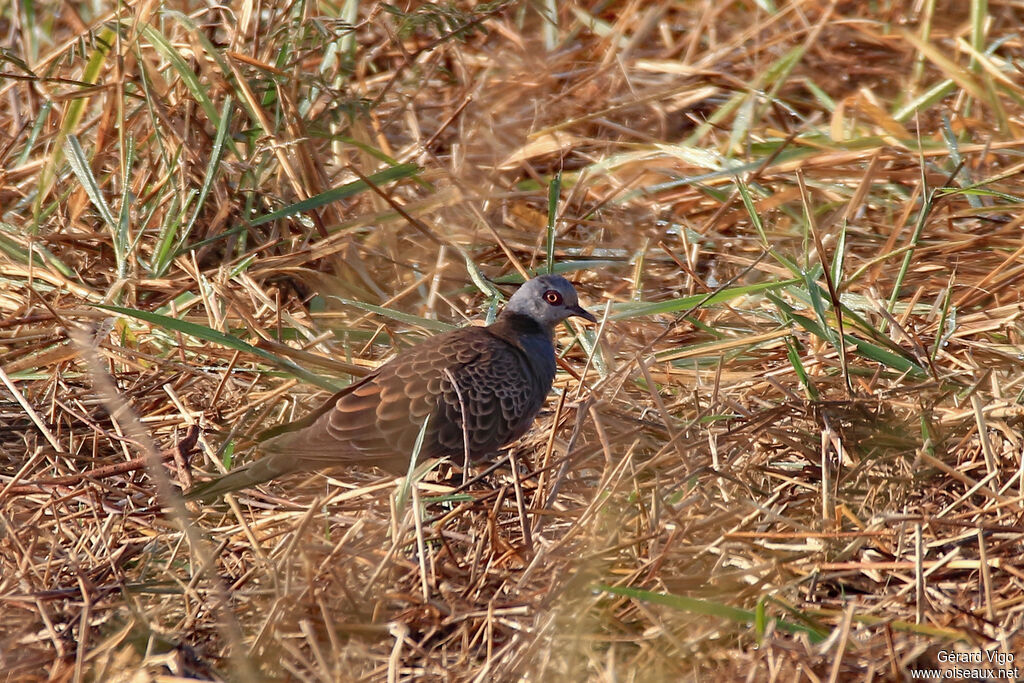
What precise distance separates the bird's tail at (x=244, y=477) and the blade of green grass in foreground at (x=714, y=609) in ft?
4.04

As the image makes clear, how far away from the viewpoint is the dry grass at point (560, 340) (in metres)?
2.66

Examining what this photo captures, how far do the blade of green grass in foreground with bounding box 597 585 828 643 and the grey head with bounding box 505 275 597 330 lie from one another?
5.09 feet

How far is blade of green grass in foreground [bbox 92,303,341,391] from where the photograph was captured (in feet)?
11.5

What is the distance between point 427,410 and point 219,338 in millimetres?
730

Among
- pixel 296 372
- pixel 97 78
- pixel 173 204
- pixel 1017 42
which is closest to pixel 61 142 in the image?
pixel 97 78

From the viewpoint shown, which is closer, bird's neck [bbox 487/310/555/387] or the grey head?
bird's neck [bbox 487/310/555/387]

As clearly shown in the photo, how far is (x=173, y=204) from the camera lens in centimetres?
426

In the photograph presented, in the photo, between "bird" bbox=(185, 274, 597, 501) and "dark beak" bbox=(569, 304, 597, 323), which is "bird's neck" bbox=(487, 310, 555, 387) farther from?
"dark beak" bbox=(569, 304, 597, 323)

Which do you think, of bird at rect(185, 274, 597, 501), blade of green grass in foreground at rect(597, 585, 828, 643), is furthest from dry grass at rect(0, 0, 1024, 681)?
bird at rect(185, 274, 597, 501)

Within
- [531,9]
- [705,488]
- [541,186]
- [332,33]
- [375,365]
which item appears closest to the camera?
[705,488]

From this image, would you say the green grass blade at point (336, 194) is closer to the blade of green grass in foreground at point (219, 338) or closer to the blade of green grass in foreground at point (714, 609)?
the blade of green grass in foreground at point (219, 338)

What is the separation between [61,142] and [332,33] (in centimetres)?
119

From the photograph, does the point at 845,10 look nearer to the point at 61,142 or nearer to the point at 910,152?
the point at 910,152

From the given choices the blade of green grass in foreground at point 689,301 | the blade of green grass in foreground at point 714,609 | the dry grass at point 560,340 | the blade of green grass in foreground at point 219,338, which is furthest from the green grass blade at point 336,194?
the blade of green grass in foreground at point 714,609
